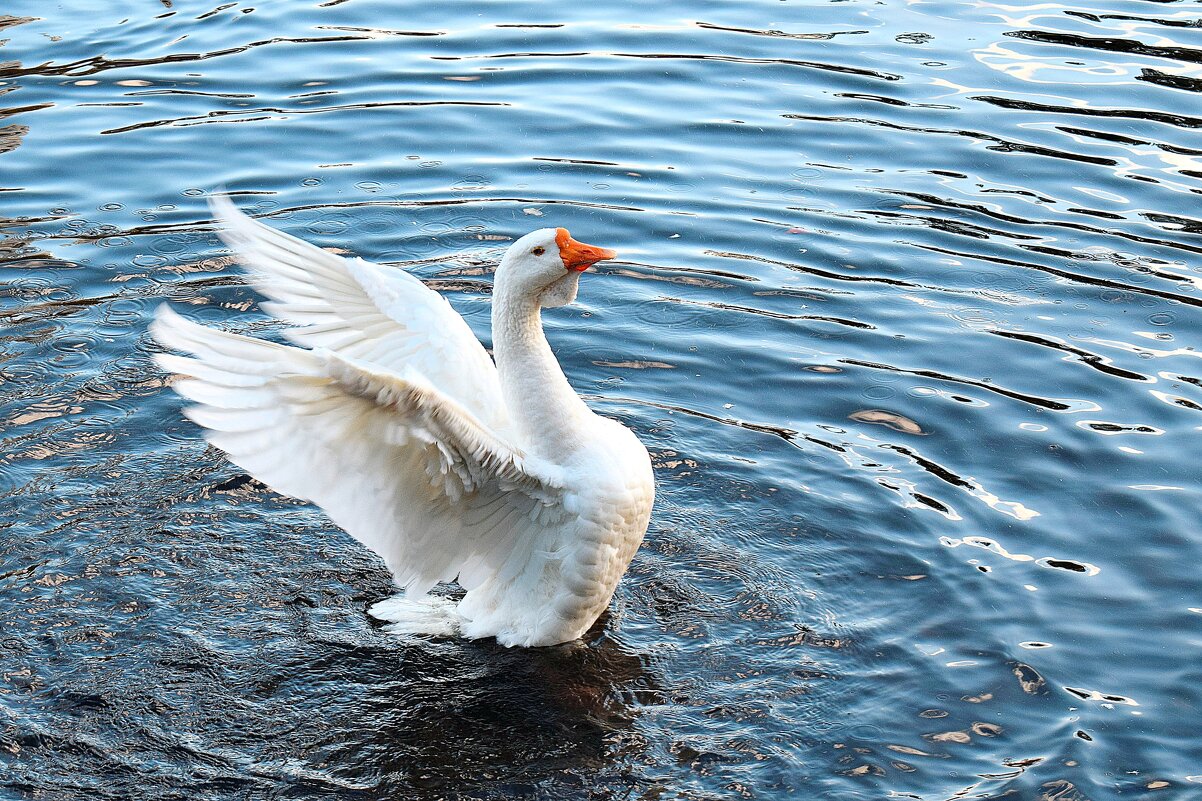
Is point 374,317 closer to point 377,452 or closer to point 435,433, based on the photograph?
point 377,452

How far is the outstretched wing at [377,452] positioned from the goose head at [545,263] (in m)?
0.77

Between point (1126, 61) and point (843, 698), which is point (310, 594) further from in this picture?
point (1126, 61)

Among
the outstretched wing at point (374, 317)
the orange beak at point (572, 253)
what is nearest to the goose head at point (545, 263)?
the orange beak at point (572, 253)

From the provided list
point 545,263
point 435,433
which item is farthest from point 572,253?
point 435,433

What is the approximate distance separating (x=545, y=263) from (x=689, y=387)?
8.79 ft

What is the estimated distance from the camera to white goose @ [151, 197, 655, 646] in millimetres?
5273

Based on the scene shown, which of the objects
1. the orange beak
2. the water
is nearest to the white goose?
the orange beak

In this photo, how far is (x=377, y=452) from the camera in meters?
5.69

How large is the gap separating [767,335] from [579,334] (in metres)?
1.23

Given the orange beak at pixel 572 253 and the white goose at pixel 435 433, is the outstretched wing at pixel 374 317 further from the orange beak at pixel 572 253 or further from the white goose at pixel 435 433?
the orange beak at pixel 572 253

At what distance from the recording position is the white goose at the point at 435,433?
5.27 meters

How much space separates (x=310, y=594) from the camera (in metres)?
6.85

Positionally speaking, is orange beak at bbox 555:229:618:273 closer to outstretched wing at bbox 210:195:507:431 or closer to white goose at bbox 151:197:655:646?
white goose at bbox 151:197:655:646

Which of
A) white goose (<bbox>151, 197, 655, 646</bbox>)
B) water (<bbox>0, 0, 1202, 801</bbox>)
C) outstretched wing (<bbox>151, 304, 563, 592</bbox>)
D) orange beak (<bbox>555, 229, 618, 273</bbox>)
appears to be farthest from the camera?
orange beak (<bbox>555, 229, 618, 273</bbox>)
